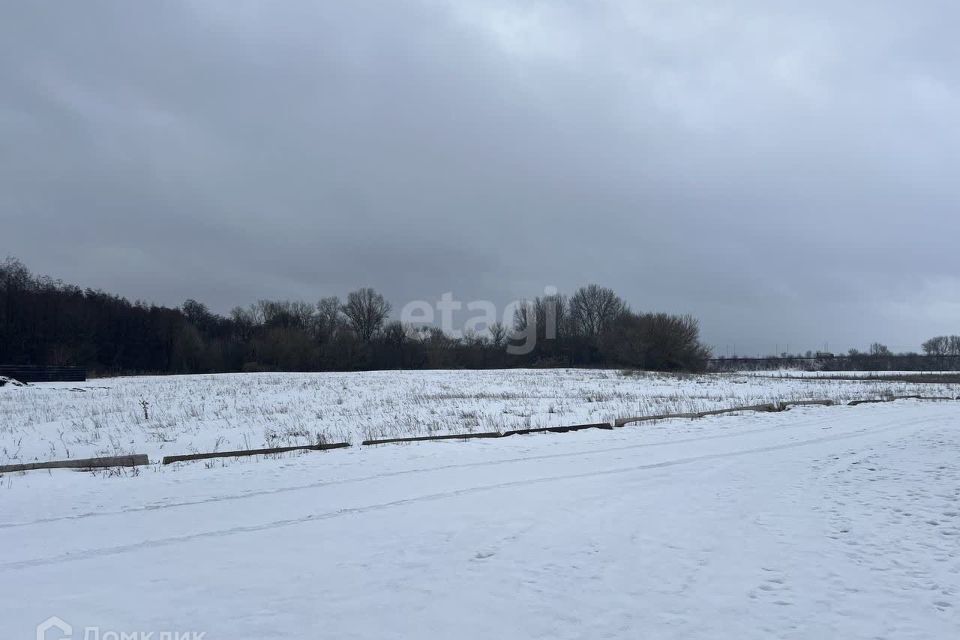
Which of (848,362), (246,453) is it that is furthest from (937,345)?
(246,453)

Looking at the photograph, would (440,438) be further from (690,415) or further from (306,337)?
(306,337)

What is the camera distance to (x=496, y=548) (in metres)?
5.60

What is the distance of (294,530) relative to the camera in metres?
6.18

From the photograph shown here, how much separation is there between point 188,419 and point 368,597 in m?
14.0

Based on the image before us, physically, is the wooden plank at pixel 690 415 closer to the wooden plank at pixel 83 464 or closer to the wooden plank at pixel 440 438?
the wooden plank at pixel 440 438

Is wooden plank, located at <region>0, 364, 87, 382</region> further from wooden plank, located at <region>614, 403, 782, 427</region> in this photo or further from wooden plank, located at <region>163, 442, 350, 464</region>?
wooden plank, located at <region>614, 403, 782, 427</region>

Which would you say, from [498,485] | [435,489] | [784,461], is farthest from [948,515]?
[435,489]

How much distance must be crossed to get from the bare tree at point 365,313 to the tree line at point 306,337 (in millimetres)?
173

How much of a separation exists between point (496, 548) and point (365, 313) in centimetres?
9076

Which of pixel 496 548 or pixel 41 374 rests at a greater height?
pixel 41 374

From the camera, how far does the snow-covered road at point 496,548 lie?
420 centimetres

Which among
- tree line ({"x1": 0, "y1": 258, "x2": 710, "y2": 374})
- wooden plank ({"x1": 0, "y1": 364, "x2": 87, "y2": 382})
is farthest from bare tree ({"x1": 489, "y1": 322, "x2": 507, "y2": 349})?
wooden plank ({"x1": 0, "y1": 364, "x2": 87, "y2": 382})

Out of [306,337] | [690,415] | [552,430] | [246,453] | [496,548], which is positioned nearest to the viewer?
→ [496,548]

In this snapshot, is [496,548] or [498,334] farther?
[498,334]
